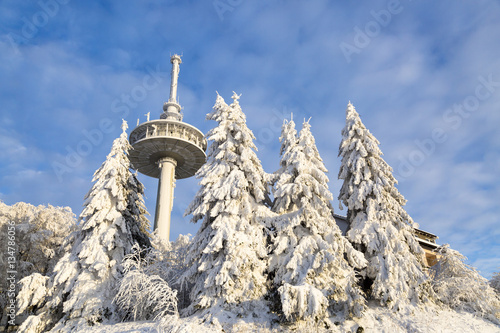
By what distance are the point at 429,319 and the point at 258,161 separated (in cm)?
1238

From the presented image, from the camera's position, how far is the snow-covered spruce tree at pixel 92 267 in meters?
19.9

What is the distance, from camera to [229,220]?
1941 cm

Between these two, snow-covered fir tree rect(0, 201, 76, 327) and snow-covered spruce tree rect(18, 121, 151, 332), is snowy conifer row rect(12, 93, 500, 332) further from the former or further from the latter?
snow-covered fir tree rect(0, 201, 76, 327)

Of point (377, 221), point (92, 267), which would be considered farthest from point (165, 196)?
point (377, 221)

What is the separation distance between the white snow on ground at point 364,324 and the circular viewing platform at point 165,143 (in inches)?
1608

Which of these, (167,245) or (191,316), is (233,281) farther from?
(167,245)

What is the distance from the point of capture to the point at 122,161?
25.4 m

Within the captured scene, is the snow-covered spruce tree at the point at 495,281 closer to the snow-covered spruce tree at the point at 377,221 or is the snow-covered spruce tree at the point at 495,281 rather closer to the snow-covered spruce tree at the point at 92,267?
the snow-covered spruce tree at the point at 377,221

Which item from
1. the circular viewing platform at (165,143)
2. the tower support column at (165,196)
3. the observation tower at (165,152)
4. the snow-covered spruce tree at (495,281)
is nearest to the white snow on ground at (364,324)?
the snow-covered spruce tree at (495,281)

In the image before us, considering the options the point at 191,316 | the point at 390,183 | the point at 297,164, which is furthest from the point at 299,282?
the point at 390,183

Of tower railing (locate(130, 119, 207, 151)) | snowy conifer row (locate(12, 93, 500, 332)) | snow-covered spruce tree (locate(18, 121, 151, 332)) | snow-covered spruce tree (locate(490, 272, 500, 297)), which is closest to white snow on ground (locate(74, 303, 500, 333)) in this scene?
snowy conifer row (locate(12, 93, 500, 332))

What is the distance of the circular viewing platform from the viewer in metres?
57.1

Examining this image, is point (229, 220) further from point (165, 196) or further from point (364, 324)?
point (165, 196)

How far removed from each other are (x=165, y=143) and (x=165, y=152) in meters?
2.69
